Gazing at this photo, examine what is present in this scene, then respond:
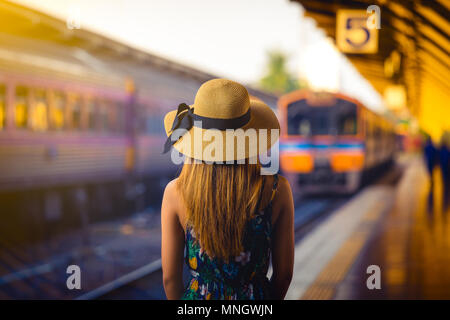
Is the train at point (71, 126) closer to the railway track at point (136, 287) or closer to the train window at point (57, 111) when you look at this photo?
the train window at point (57, 111)

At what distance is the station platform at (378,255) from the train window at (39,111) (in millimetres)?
5443

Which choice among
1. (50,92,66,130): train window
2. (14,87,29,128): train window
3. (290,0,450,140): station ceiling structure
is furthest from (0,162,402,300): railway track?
Answer: (290,0,450,140): station ceiling structure

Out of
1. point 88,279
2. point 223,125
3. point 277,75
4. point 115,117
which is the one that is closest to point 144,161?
point 115,117

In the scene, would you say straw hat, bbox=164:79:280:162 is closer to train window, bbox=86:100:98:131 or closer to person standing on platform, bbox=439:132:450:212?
train window, bbox=86:100:98:131

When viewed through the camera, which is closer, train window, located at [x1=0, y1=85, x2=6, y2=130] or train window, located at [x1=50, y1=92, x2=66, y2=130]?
train window, located at [x1=0, y1=85, x2=6, y2=130]

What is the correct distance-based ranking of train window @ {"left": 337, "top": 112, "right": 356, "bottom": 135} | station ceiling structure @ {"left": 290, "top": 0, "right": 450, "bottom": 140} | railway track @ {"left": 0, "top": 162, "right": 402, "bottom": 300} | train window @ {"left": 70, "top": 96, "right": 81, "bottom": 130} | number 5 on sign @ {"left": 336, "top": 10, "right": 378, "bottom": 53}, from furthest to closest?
1. train window @ {"left": 337, "top": 112, "right": 356, "bottom": 135}
2. train window @ {"left": 70, "top": 96, "right": 81, "bottom": 130}
3. number 5 on sign @ {"left": 336, "top": 10, "right": 378, "bottom": 53}
4. station ceiling structure @ {"left": 290, "top": 0, "right": 450, "bottom": 140}
5. railway track @ {"left": 0, "top": 162, "right": 402, "bottom": 300}

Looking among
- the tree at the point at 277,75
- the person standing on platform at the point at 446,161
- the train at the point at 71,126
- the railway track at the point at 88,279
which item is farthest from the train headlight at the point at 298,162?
the tree at the point at 277,75

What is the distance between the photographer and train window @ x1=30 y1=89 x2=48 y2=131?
405 inches

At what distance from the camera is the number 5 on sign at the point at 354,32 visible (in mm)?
7141

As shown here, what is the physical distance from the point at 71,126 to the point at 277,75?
1747 inches

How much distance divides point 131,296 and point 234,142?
169 inches

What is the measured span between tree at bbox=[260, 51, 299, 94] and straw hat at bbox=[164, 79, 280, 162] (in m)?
51.3
